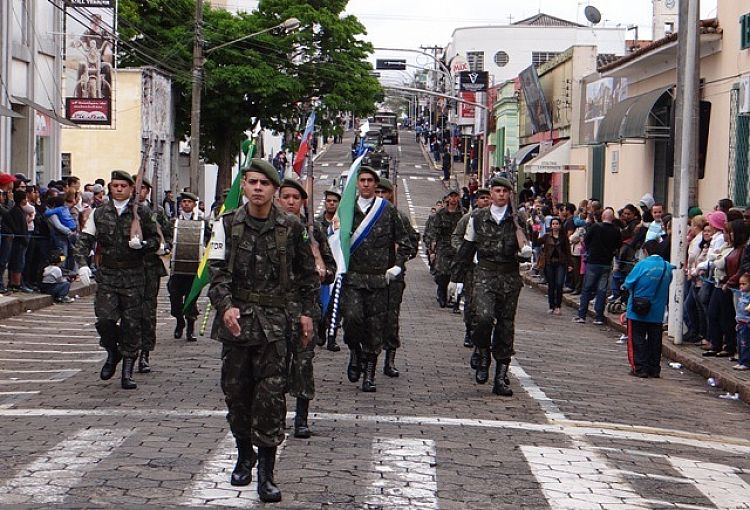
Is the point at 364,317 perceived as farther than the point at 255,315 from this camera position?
Yes

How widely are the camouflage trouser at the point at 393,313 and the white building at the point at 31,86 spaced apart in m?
16.8

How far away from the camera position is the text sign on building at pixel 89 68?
33688 mm

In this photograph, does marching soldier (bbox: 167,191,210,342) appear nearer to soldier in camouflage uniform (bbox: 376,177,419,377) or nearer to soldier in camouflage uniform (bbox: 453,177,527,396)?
soldier in camouflage uniform (bbox: 376,177,419,377)

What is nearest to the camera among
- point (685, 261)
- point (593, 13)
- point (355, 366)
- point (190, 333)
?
point (355, 366)

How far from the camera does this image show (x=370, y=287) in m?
11.8

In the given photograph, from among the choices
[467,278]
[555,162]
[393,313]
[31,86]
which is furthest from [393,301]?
[555,162]

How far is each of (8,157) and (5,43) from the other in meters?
2.59

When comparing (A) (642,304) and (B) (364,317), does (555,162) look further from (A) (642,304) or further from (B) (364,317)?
(B) (364,317)

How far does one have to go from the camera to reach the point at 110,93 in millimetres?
34750

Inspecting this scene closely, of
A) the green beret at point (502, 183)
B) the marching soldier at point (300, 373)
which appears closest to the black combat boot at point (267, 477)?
the marching soldier at point (300, 373)

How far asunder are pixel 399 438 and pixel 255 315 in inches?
88.3

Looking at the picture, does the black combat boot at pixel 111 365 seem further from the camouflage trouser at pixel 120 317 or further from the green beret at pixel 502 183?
the green beret at pixel 502 183

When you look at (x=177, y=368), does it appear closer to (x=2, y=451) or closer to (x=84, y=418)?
(x=84, y=418)

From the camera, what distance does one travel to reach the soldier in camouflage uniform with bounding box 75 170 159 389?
11.7 meters
